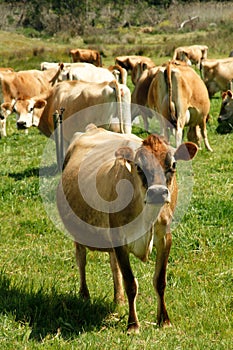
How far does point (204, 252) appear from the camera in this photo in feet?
18.7

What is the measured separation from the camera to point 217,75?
19.1 m

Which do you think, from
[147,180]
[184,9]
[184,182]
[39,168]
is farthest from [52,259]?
[184,9]

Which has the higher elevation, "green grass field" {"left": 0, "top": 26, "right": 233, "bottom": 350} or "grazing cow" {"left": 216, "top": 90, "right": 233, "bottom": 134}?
"green grass field" {"left": 0, "top": 26, "right": 233, "bottom": 350}

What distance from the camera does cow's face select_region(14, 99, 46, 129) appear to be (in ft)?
37.3

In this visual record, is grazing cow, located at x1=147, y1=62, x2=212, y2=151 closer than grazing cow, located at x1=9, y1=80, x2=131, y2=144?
No

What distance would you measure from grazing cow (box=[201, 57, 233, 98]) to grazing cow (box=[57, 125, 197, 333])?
14.6 meters

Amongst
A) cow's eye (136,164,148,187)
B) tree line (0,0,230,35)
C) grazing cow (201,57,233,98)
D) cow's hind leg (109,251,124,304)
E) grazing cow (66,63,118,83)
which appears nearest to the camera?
cow's eye (136,164,148,187)

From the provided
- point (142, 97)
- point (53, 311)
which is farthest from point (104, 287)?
point (142, 97)

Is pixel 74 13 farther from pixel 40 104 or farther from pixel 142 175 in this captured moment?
pixel 142 175

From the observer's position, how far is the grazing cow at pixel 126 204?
12.4 feet

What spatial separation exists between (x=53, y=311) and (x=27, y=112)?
7475 millimetres

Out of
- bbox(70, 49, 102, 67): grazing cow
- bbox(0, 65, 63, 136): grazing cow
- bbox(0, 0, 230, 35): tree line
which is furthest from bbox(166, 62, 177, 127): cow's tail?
bbox(0, 0, 230, 35): tree line

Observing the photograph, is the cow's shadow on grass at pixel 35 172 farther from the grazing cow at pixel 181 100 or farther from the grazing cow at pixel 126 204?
the grazing cow at pixel 126 204

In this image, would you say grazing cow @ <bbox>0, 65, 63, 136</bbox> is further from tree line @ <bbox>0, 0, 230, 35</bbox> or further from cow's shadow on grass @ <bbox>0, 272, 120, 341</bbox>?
tree line @ <bbox>0, 0, 230, 35</bbox>
